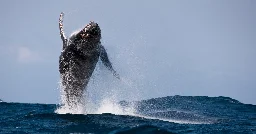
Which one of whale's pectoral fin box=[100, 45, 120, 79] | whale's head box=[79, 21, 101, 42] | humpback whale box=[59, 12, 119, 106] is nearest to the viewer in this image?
whale's head box=[79, 21, 101, 42]

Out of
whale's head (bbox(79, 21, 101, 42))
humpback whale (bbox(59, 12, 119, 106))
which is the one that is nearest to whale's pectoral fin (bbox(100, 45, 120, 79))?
humpback whale (bbox(59, 12, 119, 106))

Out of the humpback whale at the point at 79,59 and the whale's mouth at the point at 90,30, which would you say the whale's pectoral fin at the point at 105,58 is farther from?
the whale's mouth at the point at 90,30

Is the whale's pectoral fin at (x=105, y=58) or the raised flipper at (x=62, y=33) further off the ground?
the raised flipper at (x=62, y=33)

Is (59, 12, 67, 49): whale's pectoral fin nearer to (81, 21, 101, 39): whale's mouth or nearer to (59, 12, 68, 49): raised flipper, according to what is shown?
(59, 12, 68, 49): raised flipper

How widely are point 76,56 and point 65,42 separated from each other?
0.85 m

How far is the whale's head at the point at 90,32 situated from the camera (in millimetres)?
13312

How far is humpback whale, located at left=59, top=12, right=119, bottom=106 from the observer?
1344 centimetres

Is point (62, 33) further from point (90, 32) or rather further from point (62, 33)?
point (90, 32)

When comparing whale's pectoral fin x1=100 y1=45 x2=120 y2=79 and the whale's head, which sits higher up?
the whale's head

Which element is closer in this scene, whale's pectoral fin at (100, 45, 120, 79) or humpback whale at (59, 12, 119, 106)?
humpback whale at (59, 12, 119, 106)

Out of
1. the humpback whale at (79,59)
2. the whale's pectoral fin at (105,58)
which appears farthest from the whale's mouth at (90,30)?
the whale's pectoral fin at (105,58)

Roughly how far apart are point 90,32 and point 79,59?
1239mm

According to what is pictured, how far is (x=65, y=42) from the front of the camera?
14062 millimetres

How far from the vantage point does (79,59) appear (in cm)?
1378
